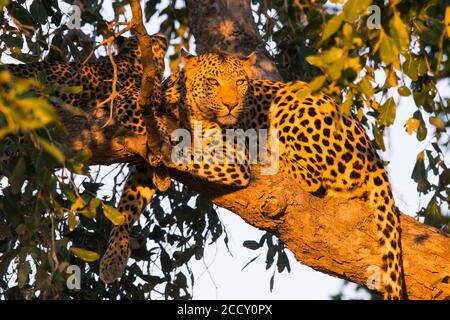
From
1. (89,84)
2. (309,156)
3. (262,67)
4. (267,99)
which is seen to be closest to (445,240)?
(309,156)

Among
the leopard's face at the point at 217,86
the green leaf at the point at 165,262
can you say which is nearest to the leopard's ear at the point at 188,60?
the leopard's face at the point at 217,86

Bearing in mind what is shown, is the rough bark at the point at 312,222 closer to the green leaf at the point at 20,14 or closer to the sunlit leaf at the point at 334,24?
the green leaf at the point at 20,14

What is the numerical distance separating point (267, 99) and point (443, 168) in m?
1.49

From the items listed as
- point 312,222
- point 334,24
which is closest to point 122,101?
point 312,222

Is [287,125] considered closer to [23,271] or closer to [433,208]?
[433,208]

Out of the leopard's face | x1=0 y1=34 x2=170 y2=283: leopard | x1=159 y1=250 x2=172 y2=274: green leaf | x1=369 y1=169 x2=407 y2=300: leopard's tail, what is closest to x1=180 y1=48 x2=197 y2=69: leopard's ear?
the leopard's face

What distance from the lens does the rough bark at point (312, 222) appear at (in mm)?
5492

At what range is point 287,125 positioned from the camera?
622cm

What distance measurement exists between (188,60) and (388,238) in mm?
1866

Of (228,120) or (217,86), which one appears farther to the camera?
(217,86)

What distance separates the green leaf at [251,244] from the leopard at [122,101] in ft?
3.26

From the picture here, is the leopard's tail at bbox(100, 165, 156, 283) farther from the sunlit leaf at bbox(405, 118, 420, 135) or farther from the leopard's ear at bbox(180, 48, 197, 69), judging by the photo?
the sunlit leaf at bbox(405, 118, 420, 135)
